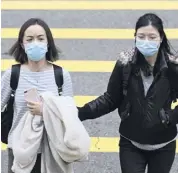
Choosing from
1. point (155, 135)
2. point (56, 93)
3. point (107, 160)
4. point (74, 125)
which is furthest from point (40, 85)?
point (107, 160)

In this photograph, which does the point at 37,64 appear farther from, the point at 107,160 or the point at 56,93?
the point at 107,160

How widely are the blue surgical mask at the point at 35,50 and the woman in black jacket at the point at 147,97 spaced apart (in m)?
0.57

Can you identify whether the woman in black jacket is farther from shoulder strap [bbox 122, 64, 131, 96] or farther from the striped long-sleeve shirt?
the striped long-sleeve shirt

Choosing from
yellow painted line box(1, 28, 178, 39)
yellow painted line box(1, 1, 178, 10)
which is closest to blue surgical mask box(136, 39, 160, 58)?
yellow painted line box(1, 28, 178, 39)

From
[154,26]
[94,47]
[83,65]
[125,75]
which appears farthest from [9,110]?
[94,47]

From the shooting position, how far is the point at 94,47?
29.6ft

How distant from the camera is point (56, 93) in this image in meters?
4.38

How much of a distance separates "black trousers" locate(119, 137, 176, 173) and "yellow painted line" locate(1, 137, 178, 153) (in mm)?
2134

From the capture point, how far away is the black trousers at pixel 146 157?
459cm

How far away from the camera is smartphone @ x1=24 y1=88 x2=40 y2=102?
167 inches

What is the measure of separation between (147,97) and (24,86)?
942mm

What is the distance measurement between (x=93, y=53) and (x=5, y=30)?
1.61 meters

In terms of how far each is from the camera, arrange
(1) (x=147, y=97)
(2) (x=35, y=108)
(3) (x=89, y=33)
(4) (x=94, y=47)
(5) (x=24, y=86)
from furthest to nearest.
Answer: (3) (x=89, y=33) < (4) (x=94, y=47) < (1) (x=147, y=97) < (5) (x=24, y=86) < (2) (x=35, y=108)

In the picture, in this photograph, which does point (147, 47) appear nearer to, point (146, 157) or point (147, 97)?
point (147, 97)
